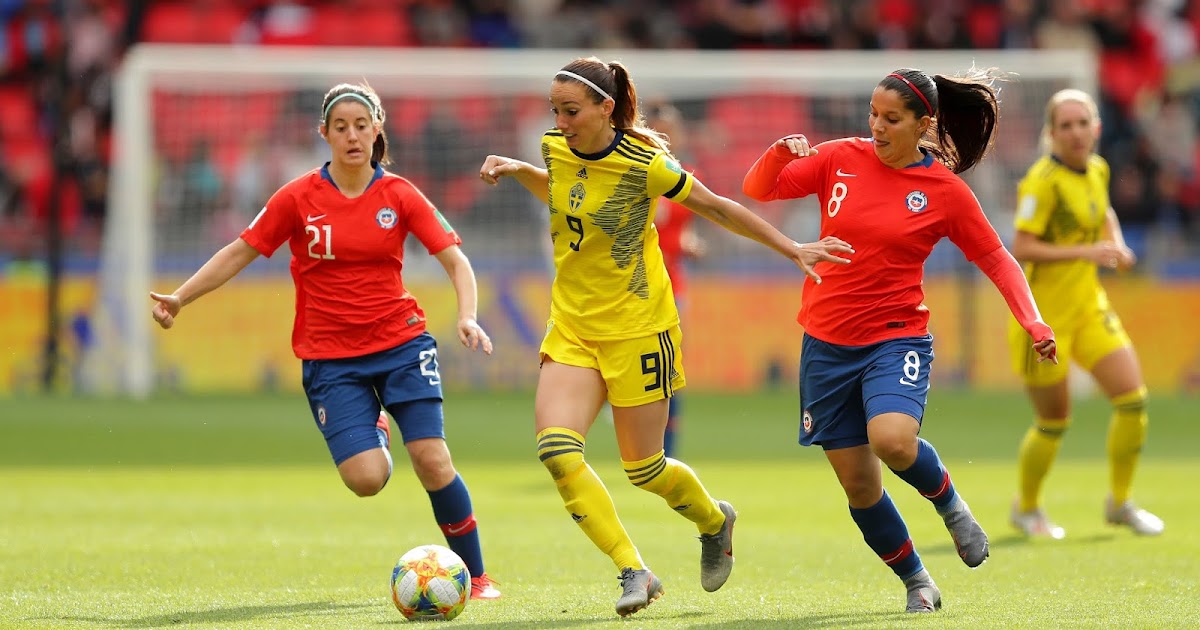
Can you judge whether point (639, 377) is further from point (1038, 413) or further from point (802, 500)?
point (802, 500)

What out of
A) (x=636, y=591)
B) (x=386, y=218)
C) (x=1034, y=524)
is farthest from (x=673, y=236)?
(x=636, y=591)

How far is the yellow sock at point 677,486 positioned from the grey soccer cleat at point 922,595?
2.72 feet

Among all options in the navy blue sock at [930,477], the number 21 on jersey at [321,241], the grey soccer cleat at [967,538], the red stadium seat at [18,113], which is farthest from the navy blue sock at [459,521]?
the red stadium seat at [18,113]

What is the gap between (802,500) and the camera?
440 inches

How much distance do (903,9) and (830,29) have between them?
1.31 meters

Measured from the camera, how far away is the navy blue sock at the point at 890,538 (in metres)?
6.65

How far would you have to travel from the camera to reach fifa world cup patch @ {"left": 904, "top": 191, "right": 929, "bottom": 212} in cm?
659

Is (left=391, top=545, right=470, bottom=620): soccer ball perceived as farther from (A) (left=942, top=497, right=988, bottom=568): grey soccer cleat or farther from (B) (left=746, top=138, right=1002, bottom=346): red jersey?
(A) (left=942, top=497, right=988, bottom=568): grey soccer cleat

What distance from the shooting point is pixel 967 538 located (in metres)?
6.57

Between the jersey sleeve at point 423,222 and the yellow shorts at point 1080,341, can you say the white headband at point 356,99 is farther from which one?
the yellow shorts at point 1080,341

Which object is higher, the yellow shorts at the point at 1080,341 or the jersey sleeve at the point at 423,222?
the jersey sleeve at the point at 423,222

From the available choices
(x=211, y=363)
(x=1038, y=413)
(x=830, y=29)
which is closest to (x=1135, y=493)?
(x=1038, y=413)

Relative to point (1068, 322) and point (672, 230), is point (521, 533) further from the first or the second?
point (1068, 322)

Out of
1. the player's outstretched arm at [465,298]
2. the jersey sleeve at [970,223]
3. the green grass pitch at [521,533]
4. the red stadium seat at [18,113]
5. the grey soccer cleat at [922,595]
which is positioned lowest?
the green grass pitch at [521,533]
